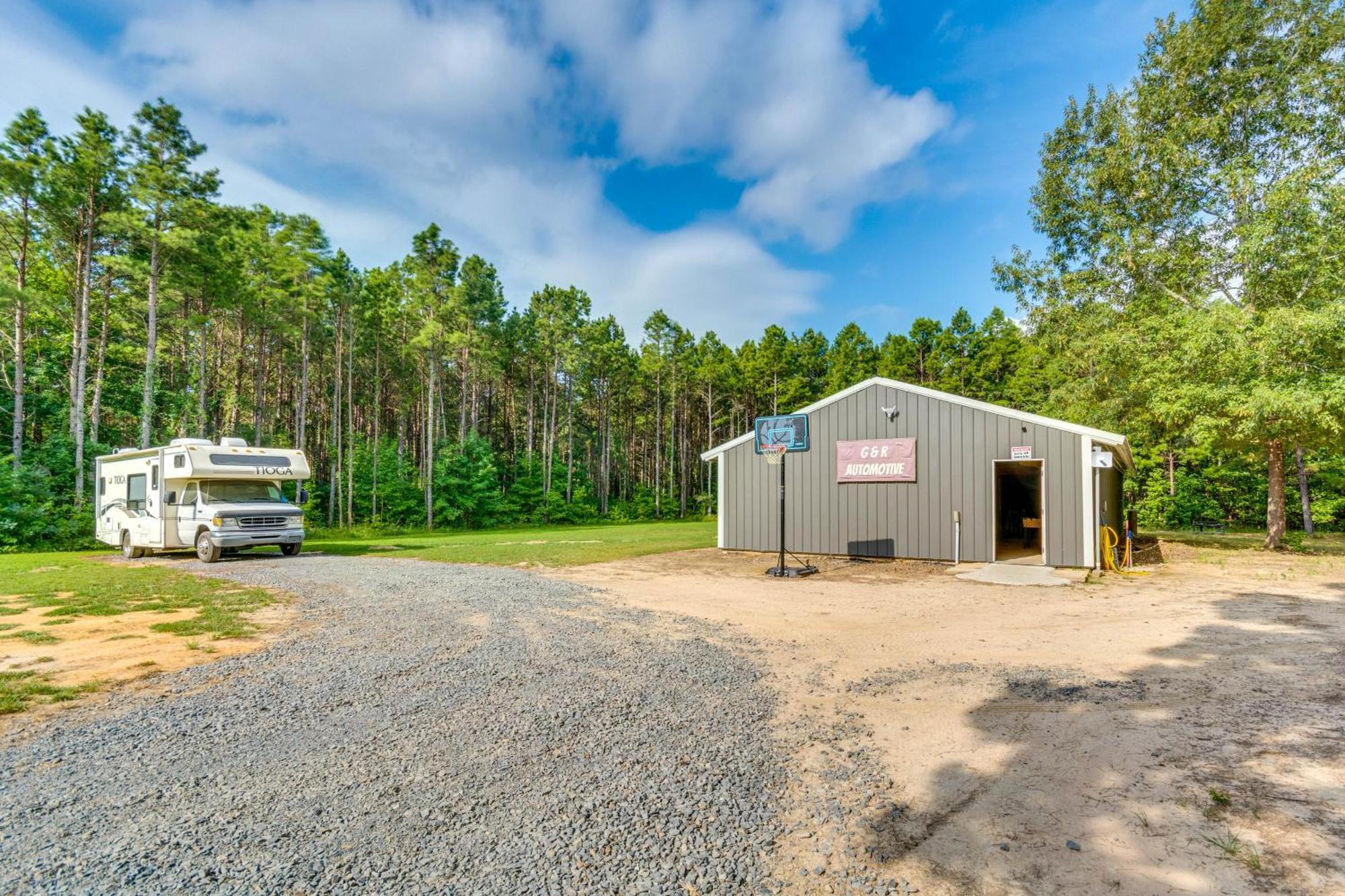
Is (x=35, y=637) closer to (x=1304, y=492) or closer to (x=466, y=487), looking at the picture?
(x=466, y=487)

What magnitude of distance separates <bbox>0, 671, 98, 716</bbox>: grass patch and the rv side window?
32.6 ft

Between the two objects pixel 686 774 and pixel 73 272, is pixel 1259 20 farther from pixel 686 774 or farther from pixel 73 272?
pixel 73 272

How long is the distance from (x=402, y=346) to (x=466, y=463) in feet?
23.9

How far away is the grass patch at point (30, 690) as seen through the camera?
142 inches

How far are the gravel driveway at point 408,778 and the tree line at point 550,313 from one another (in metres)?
14.6

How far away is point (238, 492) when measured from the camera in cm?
1205

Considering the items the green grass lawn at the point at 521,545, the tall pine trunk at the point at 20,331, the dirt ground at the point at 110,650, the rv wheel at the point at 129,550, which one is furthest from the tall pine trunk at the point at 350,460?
the dirt ground at the point at 110,650

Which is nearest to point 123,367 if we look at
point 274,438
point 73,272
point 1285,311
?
point 73,272

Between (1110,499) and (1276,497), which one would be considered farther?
(1110,499)

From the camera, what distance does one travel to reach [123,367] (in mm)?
23641

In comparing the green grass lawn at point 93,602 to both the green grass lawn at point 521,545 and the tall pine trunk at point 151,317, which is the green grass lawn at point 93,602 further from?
the tall pine trunk at point 151,317

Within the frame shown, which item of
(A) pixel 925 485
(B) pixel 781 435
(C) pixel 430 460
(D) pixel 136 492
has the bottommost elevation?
(D) pixel 136 492

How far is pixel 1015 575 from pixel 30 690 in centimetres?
1195

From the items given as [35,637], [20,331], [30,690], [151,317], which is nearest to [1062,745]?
[30,690]
